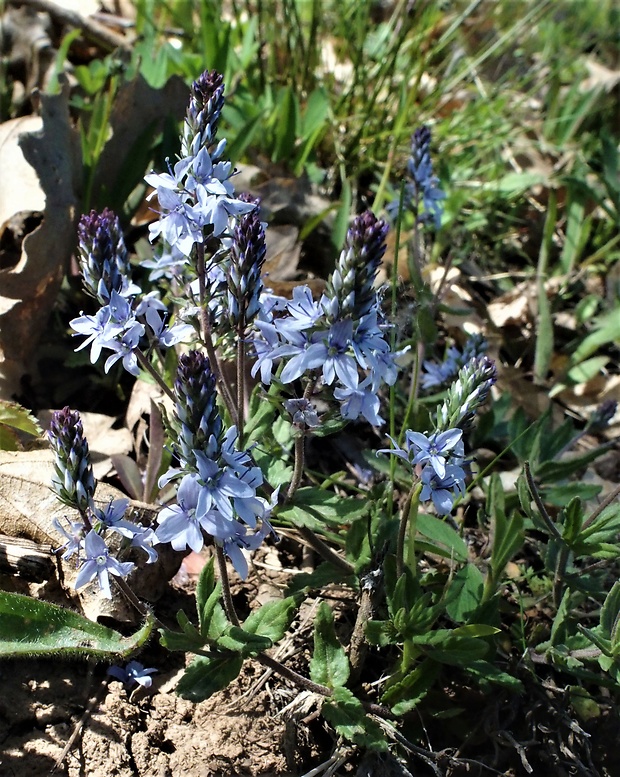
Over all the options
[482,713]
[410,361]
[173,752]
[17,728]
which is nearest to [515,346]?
[410,361]

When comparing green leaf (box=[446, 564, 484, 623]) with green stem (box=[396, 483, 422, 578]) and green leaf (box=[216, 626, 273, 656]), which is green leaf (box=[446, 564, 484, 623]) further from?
green leaf (box=[216, 626, 273, 656])

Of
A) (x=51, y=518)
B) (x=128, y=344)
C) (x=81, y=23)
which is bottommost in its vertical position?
(x=51, y=518)

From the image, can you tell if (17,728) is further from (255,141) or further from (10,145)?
(255,141)

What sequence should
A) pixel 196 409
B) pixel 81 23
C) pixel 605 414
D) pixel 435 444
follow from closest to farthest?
pixel 196 409 < pixel 435 444 < pixel 605 414 < pixel 81 23

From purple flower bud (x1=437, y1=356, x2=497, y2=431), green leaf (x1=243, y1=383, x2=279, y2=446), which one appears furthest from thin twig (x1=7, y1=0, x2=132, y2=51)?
purple flower bud (x1=437, y1=356, x2=497, y2=431)


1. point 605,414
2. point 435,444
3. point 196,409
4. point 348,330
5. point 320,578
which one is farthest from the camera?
point 605,414

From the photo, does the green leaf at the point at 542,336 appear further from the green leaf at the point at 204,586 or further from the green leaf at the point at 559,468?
the green leaf at the point at 204,586

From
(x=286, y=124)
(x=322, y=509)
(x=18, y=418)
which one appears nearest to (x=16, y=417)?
(x=18, y=418)

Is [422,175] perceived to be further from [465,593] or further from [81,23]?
[81,23]
